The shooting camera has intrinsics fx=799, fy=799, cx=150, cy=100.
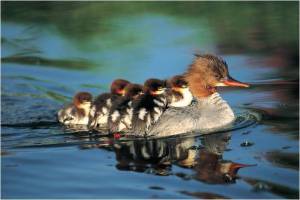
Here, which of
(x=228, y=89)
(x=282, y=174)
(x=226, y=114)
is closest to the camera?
(x=282, y=174)

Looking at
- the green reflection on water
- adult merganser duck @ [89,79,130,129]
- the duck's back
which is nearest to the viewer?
the duck's back

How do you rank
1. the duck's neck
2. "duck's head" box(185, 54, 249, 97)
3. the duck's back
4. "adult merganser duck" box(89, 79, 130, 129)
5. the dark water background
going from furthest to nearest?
1. "adult merganser duck" box(89, 79, 130, 129)
2. "duck's head" box(185, 54, 249, 97)
3. the duck's neck
4. the duck's back
5. the dark water background

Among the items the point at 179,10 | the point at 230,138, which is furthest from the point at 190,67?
the point at 179,10

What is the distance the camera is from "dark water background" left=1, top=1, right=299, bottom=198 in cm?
646

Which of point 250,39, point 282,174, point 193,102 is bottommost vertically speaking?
point 282,174

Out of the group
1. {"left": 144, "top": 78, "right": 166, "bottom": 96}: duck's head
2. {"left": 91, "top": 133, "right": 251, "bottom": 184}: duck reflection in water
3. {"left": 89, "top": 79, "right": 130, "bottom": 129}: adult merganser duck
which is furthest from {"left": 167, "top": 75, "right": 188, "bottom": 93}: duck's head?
{"left": 91, "top": 133, "right": 251, "bottom": 184}: duck reflection in water

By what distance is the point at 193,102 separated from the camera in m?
8.78

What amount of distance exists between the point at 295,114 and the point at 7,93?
12.6 ft

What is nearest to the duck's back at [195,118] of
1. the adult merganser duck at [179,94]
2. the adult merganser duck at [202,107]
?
the adult merganser duck at [202,107]

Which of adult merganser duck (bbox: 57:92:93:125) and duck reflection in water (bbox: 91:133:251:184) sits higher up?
adult merganser duck (bbox: 57:92:93:125)

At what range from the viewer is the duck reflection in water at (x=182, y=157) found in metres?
6.59

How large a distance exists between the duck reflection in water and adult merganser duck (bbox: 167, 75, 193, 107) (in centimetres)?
80

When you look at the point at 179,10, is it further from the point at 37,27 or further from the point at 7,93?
the point at 7,93

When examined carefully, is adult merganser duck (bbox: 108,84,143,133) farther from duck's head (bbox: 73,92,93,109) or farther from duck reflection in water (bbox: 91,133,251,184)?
duck's head (bbox: 73,92,93,109)
